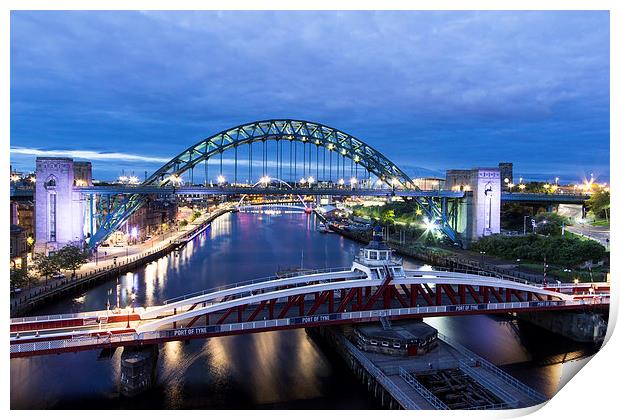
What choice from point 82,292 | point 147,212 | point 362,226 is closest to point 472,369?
point 82,292

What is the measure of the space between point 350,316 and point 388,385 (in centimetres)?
177

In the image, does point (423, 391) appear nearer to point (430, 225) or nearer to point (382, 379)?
point (382, 379)

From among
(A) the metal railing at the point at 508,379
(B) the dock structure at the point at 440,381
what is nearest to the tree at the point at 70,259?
(B) the dock structure at the point at 440,381

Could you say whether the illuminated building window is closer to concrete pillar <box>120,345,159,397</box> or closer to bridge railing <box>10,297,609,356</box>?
bridge railing <box>10,297,609,356</box>

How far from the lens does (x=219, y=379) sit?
881cm

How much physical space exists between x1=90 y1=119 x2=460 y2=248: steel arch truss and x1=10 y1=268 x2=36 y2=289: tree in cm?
694

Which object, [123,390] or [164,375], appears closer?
[123,390]

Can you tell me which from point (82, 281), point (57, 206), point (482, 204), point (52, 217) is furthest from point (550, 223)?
point (52, 217)

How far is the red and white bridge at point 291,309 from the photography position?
7906 mm

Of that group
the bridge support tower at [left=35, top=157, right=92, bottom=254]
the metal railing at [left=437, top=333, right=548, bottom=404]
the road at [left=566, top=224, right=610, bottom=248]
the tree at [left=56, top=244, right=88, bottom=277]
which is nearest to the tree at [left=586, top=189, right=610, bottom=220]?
the road at [left=566, top=224, right=610, bottom=248]

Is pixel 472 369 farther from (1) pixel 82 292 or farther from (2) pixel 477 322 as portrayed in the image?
(1) pixel 82 292

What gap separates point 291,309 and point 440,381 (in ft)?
10.3

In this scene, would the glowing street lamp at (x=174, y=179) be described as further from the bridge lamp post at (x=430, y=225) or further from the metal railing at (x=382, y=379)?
the metal railing at (x=382, y=379)

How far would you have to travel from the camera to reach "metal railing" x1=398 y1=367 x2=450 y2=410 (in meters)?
6.82
